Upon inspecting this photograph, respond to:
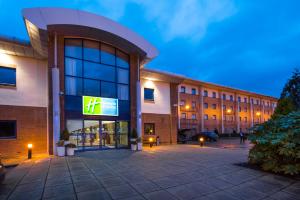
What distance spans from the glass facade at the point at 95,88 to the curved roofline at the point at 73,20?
1.76 meters

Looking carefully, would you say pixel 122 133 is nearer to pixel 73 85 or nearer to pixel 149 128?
pixel 149 128

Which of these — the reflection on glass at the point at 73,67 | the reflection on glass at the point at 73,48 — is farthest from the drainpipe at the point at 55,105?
the reflection on glass at the point at 73,48

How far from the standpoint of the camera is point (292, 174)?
691cm

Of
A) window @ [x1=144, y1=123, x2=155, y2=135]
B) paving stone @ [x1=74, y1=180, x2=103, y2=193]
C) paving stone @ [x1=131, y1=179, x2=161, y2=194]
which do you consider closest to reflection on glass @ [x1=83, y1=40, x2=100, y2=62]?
window @ [x1=144, y1=123, x2=155, y2=135]

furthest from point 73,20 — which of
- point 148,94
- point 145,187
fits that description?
point 145,187

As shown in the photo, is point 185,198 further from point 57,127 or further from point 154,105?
point 154,105

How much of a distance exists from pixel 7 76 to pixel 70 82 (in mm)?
4123

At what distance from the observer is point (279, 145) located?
24.7 feet

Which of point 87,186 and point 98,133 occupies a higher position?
point 98,133

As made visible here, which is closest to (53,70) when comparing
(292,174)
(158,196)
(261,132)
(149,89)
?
(149,89)

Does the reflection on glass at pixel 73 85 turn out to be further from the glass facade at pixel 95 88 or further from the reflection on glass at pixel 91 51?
the reflection on glass at pixel 91 51

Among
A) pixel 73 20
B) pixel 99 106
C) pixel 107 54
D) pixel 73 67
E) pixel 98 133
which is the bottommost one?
pixel 98 133

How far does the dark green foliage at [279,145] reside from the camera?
709 centimetres

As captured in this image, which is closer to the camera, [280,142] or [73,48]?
[280,142]
